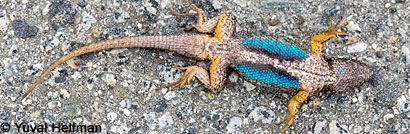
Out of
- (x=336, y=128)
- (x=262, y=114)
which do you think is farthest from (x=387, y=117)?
(x=262, y=114)

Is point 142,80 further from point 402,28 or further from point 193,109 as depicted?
point 402,28

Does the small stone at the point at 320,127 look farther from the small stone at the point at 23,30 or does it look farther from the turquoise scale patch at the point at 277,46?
the small stone at the point at 23,30

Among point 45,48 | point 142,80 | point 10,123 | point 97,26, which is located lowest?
point 10,123

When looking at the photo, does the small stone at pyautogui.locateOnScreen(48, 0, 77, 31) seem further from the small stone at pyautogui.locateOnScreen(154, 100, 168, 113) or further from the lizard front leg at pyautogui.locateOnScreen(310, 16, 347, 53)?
the lizard front leg at pyautogui.locateOnScreen(310, 16, 347, 53)

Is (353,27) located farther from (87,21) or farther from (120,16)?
(87,21)

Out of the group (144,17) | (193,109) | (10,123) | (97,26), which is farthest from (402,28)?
(10,123)

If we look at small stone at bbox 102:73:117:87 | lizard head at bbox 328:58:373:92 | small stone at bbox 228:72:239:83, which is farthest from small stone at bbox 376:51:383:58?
small stone at bbox 102:73:117:87

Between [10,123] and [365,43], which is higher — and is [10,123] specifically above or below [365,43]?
below
